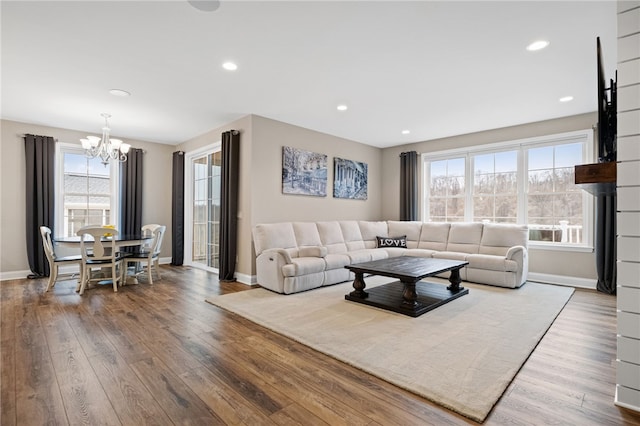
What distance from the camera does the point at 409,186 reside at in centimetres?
680

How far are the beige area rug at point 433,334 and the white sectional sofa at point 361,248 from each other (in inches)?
11.6

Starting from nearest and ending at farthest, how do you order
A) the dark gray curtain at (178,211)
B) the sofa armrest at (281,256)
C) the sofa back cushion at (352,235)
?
the sofa armrest at (281,256) < the sofa back cushion at (352,235) < the dark gray curtain at (178,211)

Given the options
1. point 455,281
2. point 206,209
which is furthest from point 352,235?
point 206,209

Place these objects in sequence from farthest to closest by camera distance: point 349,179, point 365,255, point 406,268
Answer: point 349,179 < point 365,255 < point 406,268

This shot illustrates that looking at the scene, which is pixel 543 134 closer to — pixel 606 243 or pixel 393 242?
pixel 606 243

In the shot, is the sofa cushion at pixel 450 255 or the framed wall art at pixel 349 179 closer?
the sofa cushion at pixel 450 255

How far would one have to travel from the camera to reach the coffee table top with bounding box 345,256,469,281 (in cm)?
347

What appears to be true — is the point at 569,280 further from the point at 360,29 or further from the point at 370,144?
the point at 360,29

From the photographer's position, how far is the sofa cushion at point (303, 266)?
4230mm

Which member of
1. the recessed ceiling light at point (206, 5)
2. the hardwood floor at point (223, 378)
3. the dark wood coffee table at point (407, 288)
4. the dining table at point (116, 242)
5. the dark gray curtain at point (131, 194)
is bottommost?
the hardwood floor at point (223, 378)

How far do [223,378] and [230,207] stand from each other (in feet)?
11.0

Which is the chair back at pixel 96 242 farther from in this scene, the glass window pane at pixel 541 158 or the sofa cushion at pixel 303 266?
the glass window pane at pixel 541 158

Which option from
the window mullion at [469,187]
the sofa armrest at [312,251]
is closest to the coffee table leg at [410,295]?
the sofa armrest at [312,251]

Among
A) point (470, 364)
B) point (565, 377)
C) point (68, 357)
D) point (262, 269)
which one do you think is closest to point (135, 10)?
point (68, 357)
